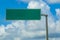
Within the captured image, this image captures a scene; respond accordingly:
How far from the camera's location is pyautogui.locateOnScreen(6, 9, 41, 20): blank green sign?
14.1m

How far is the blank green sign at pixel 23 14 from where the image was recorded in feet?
46.4

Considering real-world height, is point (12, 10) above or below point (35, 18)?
above

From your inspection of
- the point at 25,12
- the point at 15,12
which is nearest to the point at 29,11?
the point at 25,12

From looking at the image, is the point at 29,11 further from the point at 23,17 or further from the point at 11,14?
the point at 11,14

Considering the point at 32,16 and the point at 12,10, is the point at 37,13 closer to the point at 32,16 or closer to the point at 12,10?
the point at 32,16

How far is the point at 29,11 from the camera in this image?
1423 centimetres

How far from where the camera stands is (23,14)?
1443 centimetres

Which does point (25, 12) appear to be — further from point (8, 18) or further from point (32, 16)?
point (8, 18)

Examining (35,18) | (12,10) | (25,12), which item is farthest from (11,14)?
(35,18)

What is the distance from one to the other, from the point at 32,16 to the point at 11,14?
2.27 metres

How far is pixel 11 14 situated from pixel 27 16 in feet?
5.67

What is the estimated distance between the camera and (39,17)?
14.5m

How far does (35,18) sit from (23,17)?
1.33 metres

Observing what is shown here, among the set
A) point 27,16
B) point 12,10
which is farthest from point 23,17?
point 12,10
